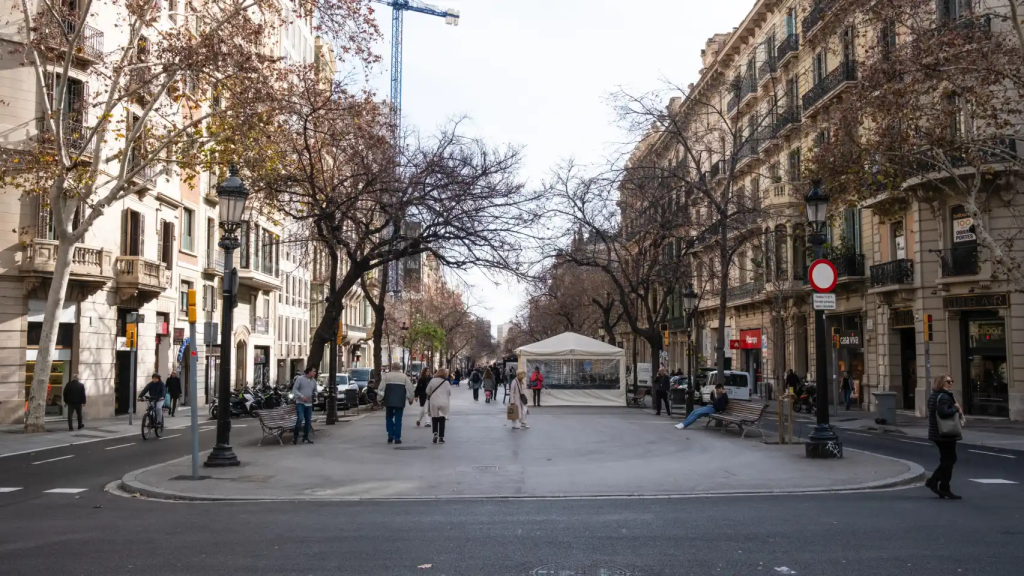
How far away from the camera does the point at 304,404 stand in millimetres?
19391

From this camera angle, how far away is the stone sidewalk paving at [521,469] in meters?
12.2

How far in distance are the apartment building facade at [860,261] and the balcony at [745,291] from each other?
157mm

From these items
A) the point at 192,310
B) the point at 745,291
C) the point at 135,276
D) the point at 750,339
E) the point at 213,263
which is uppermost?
the point at 213,263

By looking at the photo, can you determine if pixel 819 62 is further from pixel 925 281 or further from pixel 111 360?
pixel 111 360

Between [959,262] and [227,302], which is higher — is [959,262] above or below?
above

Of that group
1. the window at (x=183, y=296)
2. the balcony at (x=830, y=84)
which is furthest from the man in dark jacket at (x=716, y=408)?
the window at (x=183, y=296)

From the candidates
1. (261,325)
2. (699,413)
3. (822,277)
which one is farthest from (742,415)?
(261,325)

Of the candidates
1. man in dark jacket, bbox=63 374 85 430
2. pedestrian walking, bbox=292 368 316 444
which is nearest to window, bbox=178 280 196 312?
man in dark jacket, bbox=63 374 85 430

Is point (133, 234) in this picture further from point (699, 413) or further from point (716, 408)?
point (716, 408)

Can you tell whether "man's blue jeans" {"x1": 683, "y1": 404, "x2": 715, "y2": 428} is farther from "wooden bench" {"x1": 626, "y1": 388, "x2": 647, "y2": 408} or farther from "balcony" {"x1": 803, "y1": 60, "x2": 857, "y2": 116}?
"balcony" {"x1": 803, "y1": 60, "x2": 857, "y2": 116}

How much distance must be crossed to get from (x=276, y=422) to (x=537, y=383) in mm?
17125

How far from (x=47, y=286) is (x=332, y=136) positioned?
12.5 metres

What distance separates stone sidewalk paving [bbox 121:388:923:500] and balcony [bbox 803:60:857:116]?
19534 millimetres

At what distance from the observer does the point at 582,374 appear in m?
36.8
